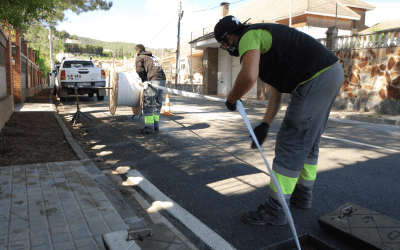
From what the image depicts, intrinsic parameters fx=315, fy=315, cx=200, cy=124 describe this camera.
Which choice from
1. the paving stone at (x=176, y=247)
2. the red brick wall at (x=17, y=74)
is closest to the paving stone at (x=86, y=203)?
the paving stone at (x=176, y=247)

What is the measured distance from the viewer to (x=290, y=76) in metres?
2.63

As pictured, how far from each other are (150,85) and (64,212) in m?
4.67

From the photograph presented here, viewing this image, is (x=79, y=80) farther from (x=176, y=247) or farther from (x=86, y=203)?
(x=176, y=247)

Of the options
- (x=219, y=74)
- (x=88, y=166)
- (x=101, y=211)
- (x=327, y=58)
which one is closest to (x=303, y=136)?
(x=327, y=58)

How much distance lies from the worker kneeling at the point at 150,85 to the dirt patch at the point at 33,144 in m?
1.80

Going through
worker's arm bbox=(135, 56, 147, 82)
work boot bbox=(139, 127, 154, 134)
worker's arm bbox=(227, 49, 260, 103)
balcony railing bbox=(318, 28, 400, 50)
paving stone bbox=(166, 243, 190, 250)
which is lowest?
paving stone bbox=(166, 243, 190, 250)

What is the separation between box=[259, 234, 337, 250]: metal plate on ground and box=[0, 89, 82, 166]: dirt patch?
11.8 ft

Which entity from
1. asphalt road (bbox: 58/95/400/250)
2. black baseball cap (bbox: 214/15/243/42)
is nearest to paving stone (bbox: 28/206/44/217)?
asphalt road (bbox: 58/95/400/250)

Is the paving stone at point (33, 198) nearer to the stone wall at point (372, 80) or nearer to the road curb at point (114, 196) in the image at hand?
the road curb at point (114, 196)

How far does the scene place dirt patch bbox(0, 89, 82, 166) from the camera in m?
4.91

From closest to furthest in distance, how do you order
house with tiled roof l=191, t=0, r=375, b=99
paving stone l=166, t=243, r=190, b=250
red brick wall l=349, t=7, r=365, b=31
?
paving stone l=166, t=243, r=190, b=250, house with tiled roof l=191, t=0, r=375, b=99, red brick wall l=349, t=7, r=365, b=31

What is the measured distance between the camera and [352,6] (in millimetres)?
32125

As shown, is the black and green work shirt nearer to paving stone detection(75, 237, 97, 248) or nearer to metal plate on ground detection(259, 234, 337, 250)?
metal plate on ground detection(259, 234, 337, 250)

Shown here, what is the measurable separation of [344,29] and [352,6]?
155 inches
